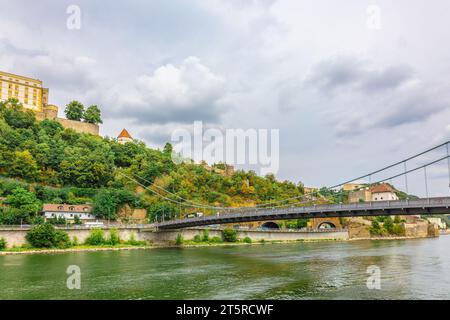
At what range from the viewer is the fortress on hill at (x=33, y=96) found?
6944 cm

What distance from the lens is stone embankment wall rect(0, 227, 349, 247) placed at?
36312 millimetres

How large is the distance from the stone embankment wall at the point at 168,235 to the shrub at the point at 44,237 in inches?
33.1

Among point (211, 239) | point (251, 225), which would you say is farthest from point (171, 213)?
point (251, 225)

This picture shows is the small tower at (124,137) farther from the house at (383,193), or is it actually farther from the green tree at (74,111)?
the house at (383,193)

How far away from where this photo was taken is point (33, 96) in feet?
237

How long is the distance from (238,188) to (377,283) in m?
55.1

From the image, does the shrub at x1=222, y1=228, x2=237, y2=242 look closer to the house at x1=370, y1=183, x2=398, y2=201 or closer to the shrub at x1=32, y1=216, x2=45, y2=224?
the shrub at x1=32, y1=216, x2=45, y2=224

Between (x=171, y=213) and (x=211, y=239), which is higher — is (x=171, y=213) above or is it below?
above

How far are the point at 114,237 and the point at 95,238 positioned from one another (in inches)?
88.8

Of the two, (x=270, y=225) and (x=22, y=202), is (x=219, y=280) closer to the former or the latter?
(x=22, y=202)

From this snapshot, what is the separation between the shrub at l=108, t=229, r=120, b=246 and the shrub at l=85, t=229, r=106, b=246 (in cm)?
90
